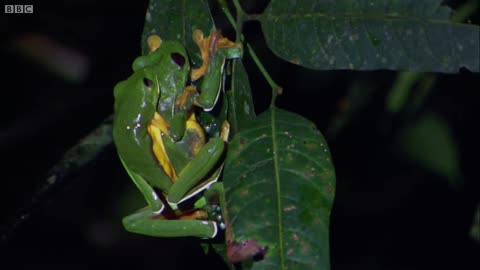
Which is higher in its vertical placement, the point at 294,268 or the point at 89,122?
the point at 294,268

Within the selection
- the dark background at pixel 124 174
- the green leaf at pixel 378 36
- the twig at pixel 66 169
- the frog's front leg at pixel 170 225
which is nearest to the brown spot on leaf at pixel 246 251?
the frog's front leg at pixel 170 225

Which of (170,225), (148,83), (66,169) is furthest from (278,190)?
(66,169)

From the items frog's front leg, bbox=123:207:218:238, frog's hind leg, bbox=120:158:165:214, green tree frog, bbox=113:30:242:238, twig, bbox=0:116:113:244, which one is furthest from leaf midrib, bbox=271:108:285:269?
twig, bbox=0:116:113:244

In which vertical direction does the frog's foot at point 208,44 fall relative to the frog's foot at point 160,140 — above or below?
above

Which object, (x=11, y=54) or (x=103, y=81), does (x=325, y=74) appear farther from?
(x=11, y=54)

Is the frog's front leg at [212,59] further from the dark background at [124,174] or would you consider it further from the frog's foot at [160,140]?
the dark background at [124,174]

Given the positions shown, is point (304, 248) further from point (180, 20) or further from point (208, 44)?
point (180, 20)

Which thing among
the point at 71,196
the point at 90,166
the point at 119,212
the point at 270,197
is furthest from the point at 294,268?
the point at 71,196
